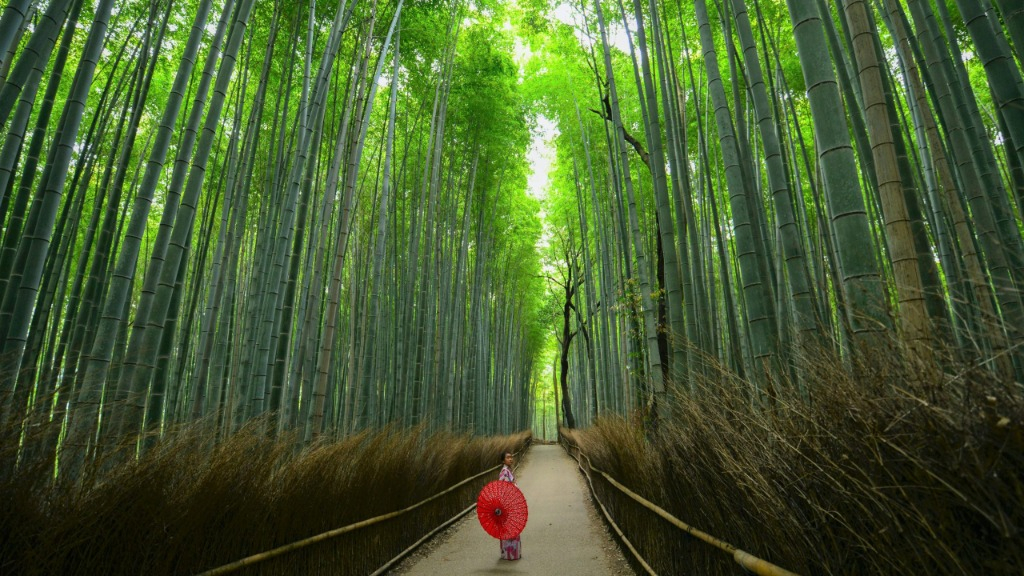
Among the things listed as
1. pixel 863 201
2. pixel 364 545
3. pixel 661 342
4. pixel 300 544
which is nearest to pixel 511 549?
pixel 364 545

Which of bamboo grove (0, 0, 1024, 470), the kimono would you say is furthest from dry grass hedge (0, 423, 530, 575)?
the kimono

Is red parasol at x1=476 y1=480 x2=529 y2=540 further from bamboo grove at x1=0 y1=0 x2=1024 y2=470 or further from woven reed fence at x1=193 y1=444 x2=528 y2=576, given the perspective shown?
bamboo grove at x1=0 y1=0 x2=1024 y2=470

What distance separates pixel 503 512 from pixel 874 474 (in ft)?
10.2

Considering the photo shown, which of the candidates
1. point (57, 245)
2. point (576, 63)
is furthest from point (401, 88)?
point (57, 245)

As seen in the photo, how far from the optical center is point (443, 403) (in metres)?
7.52

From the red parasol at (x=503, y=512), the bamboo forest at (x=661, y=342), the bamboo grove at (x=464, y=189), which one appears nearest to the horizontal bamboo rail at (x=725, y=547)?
the bamboo forest at (x=661, y=342)

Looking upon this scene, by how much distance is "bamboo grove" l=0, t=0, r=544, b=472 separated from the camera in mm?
2018

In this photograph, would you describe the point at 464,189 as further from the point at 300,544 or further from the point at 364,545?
the point at 300,544

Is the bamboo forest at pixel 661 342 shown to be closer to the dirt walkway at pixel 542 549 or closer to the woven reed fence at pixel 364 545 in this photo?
the woven reed fence at pixel 364 545

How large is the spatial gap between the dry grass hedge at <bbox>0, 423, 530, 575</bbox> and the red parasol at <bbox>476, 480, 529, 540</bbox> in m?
0.64

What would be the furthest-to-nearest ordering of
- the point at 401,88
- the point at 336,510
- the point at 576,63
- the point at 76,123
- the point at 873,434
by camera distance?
the point at 576,63 → the point at 401,88 → the point at 336,510 → the point at 76,123 → the point at 873,434

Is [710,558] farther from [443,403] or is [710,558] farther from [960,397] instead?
[443,403]

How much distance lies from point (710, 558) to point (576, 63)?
6679 millimetres

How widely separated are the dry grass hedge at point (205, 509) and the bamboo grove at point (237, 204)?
14 centimetres
